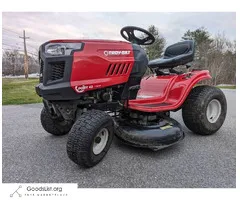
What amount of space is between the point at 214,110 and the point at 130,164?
5.55 ft

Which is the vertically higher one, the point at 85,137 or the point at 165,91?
the point at 165,91

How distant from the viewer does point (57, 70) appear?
71.1 inches

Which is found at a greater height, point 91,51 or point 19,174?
point 91,51

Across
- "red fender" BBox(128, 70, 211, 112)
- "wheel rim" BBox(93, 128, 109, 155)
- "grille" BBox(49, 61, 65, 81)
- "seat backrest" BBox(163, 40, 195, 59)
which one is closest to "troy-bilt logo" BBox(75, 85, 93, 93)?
"grille" BBox(49, 61, 65, 81)

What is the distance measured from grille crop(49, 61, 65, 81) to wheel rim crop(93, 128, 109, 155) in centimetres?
64

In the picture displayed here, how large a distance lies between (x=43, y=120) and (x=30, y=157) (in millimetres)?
577

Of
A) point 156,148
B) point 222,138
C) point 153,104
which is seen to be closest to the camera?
point 156,148

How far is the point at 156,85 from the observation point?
2.86 m

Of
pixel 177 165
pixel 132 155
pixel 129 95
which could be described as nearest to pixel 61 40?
pixel 129 95

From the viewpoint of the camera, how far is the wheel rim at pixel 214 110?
2.94 meters

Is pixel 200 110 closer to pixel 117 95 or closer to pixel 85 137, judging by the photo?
pixel 117 95

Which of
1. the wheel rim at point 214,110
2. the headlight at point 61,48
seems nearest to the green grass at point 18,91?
the headlight at point 61,48

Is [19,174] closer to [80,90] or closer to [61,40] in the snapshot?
[80,90]

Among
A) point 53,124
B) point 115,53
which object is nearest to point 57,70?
point 115,53
